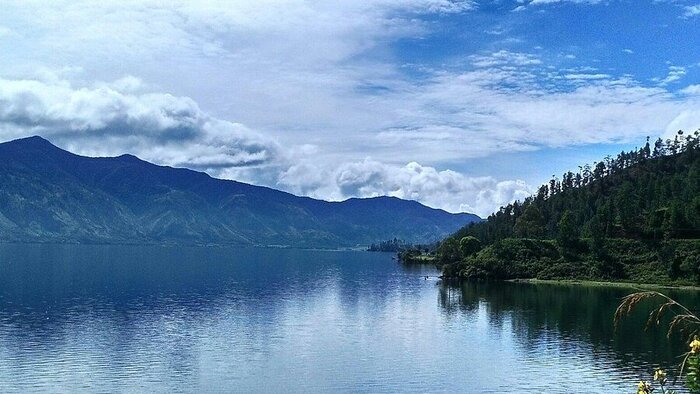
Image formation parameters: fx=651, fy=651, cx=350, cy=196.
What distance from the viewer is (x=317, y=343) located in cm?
9588

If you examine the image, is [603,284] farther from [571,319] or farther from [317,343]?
[317,343]

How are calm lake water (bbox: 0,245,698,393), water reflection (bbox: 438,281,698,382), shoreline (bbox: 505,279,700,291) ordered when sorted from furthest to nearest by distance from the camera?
shoreline (bbox: 505,279,700,291)
water reflection (bbox: 438,281,698,382)
calm lake water (bbox: 0,245,698,393)

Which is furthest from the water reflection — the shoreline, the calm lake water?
the shoreline

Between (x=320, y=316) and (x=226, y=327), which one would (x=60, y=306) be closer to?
(x=226, y=327)

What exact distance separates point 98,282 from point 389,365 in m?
134

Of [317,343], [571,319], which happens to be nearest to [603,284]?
[571,319]

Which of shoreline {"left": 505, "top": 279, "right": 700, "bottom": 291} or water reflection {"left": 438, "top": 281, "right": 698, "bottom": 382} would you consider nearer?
water reflection {"left": 438, "top": 281, "right": 698, "bottom": 382}

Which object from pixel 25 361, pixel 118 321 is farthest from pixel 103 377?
pixel 118 321

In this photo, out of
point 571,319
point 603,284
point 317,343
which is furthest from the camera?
point 603,284

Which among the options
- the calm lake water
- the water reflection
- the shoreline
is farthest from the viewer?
the shoreline

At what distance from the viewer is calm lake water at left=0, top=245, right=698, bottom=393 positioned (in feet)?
234

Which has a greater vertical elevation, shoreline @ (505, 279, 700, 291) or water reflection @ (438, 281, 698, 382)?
shoreline @ (505, 279, 700, 291)

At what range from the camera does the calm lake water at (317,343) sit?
7144 centimetres

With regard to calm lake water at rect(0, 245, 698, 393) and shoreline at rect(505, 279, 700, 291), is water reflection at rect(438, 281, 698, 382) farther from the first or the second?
shoreline at rect(505, 279, 700, 291)
